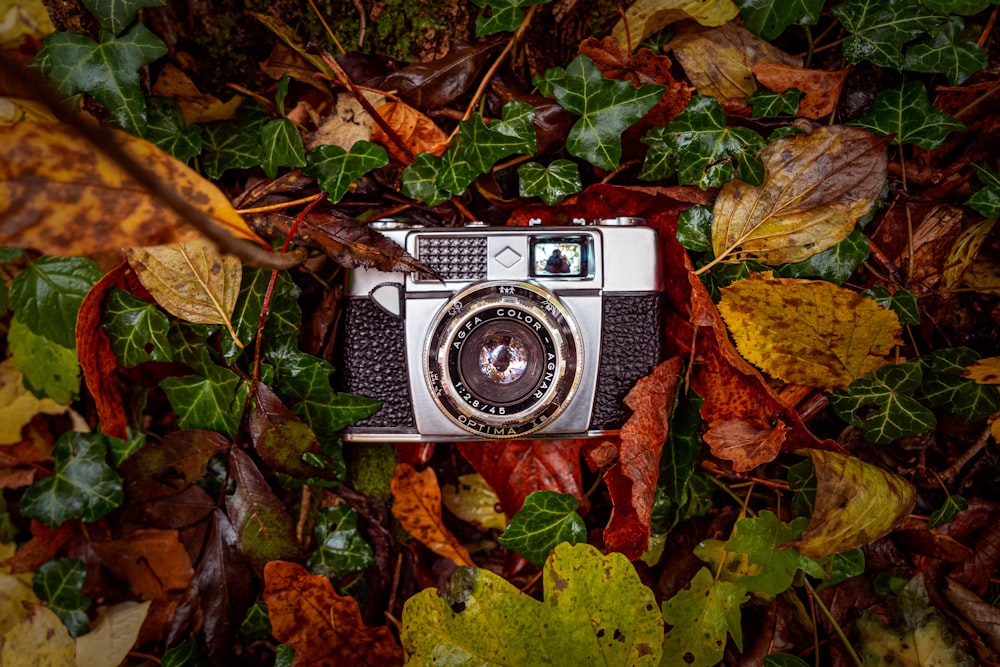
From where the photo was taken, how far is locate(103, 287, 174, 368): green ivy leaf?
1.11 metres

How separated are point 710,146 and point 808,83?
0.22 m

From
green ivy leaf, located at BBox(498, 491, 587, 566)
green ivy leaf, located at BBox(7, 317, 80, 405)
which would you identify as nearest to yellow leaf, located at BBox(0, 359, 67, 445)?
green ivy leaf, located at BBox(7, 317, 80, 405)

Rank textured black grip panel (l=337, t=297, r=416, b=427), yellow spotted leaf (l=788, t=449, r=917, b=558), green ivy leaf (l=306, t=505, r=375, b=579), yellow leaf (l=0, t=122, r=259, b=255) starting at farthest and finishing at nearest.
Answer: green ivy leaf (l=306, t=505, r=375, b=579) → textured black grip panel (l=337, t=297, r=416, b=427) → yellow spotted leaf (l=788, t=449, r=917, b=558) → yellow leaf (l=0, t=122, r=259, b=255)

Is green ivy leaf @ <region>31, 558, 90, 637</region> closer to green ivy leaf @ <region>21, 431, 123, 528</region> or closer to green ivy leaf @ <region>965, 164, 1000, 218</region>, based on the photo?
green ivy leaf @ <region>21, 431, 123, 528</region>

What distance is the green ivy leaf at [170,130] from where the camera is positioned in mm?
Answer: 1126

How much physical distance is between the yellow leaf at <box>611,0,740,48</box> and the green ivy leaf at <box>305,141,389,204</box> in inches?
18.7

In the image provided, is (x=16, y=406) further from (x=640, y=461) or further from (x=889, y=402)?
(x=889, y=402)

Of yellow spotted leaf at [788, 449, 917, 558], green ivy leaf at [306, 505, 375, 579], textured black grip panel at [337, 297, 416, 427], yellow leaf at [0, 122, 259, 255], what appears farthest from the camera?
green ivy leaf at [306, 505, 375, 579]

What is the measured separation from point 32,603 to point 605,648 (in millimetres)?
1107

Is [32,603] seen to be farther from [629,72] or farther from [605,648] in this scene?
[629,72]

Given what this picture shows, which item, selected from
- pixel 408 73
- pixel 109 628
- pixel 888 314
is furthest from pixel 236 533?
pixel 888 314

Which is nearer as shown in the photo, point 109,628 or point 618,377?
point 618,377

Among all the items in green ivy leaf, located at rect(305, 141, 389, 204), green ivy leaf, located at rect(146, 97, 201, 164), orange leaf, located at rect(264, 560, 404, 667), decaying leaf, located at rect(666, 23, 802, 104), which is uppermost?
decaying leaf, located at rect(666, 23, 802, 104)

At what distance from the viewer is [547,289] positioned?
1.05 m
